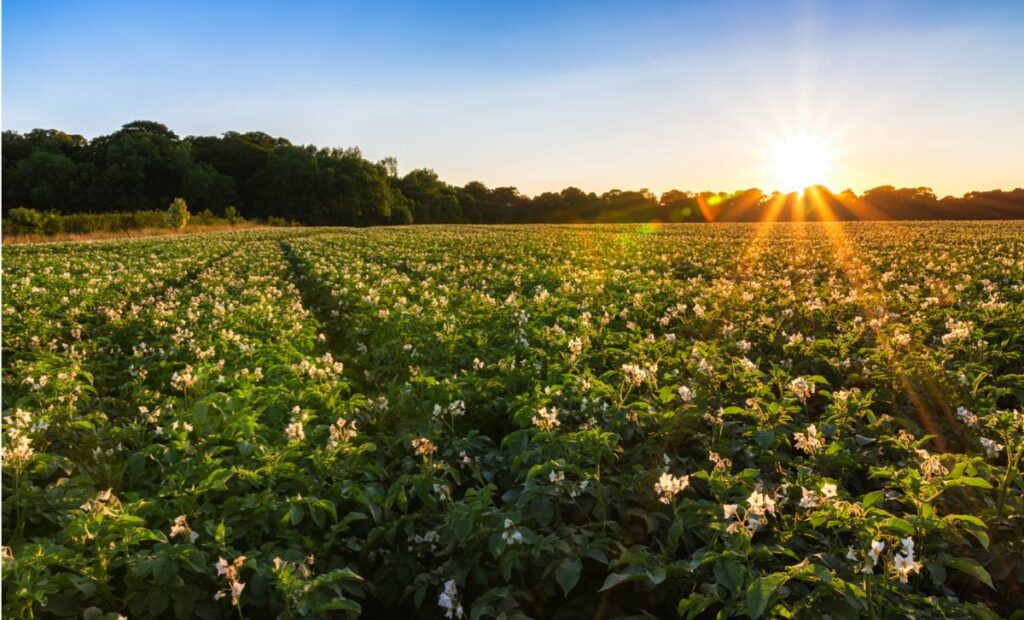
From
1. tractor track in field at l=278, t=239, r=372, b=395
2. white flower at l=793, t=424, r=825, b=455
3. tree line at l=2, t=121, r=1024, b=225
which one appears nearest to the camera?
white flower at l=793, t=424, r=825, b=455

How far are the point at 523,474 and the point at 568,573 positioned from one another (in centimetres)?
126

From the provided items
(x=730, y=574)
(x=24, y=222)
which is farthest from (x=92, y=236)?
(x=730, y=574)

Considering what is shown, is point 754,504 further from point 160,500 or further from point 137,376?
point 137,376

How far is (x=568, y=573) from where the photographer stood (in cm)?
334

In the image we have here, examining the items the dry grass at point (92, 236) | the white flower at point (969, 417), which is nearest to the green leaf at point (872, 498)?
the white flower at point (969, 417)

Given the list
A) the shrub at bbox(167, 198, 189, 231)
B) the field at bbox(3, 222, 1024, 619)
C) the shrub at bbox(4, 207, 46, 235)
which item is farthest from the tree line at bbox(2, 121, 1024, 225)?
the field at bbox(3, 222, 1024, 619)

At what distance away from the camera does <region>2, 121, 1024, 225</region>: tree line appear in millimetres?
83750

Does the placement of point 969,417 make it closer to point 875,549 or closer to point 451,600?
point 875,549

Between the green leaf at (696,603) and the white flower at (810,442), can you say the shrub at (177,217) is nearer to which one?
the white flower at (810,442)

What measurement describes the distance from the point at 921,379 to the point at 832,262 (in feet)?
49.3

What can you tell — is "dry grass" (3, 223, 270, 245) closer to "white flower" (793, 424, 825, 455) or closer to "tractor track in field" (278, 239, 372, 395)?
"tractor track in field" (278, 239, 372, 395)

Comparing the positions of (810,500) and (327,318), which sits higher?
(810,500)

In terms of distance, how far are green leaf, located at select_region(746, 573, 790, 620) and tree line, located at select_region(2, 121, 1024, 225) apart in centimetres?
7849

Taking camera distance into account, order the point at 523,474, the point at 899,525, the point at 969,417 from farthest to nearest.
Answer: the point at 969,417
the point at 523,474
the point at 899,525
